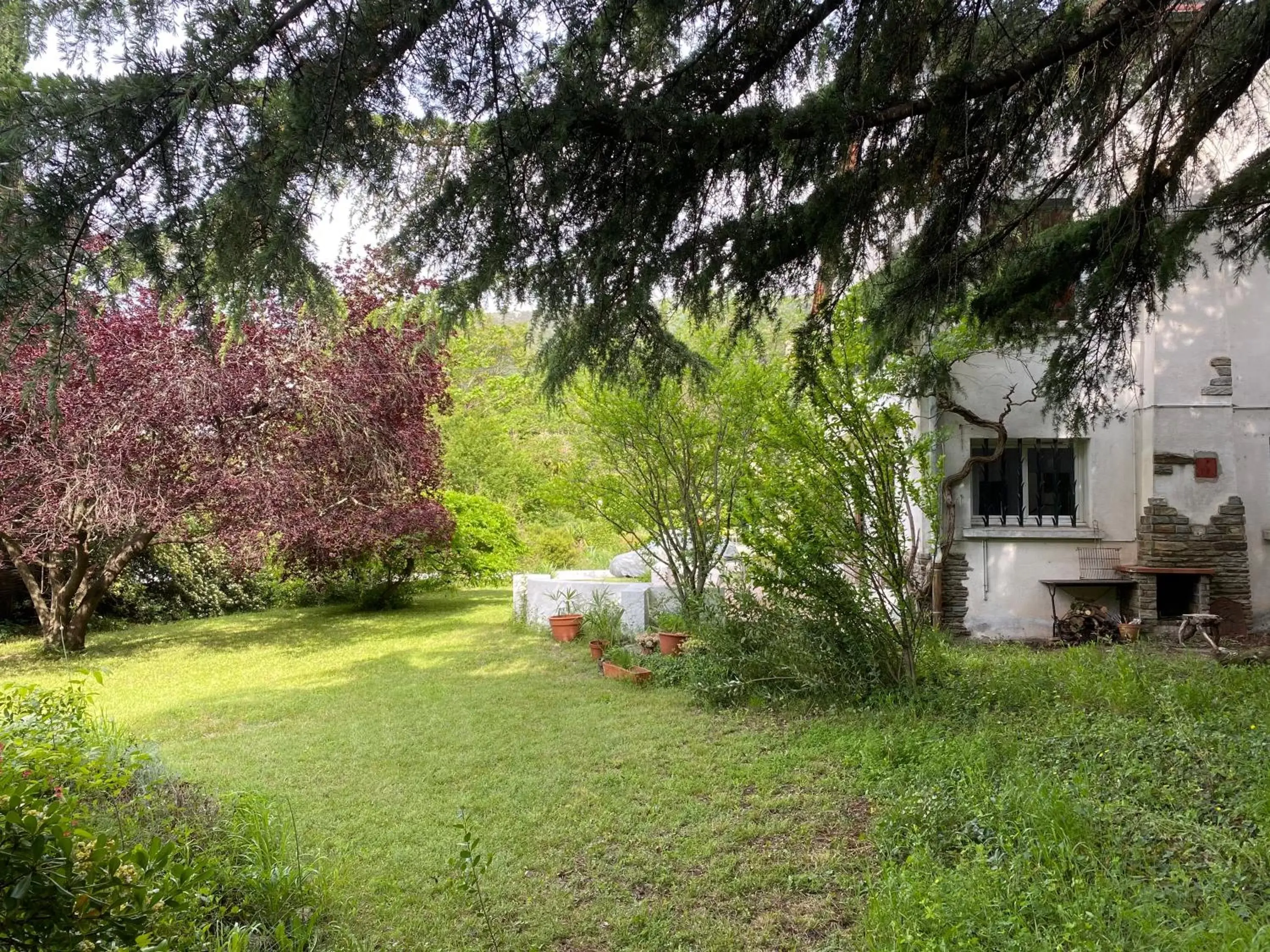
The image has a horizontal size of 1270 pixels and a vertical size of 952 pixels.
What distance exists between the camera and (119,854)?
1664 mm

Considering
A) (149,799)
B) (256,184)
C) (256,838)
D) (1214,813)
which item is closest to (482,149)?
(256,184)

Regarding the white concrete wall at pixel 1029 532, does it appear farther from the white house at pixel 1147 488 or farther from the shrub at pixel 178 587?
the shrub at pixel 178 587

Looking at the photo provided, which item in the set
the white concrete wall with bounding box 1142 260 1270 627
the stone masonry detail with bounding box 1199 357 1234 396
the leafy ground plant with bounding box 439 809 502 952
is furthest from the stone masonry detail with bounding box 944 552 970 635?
the leafy ground plant with bounding box 439 809 502 952

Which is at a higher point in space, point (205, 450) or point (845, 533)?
point (205, 450)

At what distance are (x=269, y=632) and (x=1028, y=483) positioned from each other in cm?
1020

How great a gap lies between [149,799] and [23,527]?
20.4 feet

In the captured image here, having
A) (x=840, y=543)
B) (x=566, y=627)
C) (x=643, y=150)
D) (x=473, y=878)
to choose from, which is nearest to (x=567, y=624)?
(x=566, y=627)

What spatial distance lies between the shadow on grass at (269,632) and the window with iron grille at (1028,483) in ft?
21.8

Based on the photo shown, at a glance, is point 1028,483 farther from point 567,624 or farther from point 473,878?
point 473,878

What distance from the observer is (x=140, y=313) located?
847 cm

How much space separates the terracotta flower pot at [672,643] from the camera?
7621 millimetres

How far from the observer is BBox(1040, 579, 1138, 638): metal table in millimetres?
8664

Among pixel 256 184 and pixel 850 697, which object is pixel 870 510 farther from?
pixel 256 184

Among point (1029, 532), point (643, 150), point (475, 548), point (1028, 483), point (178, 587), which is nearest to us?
point (643, 150)
